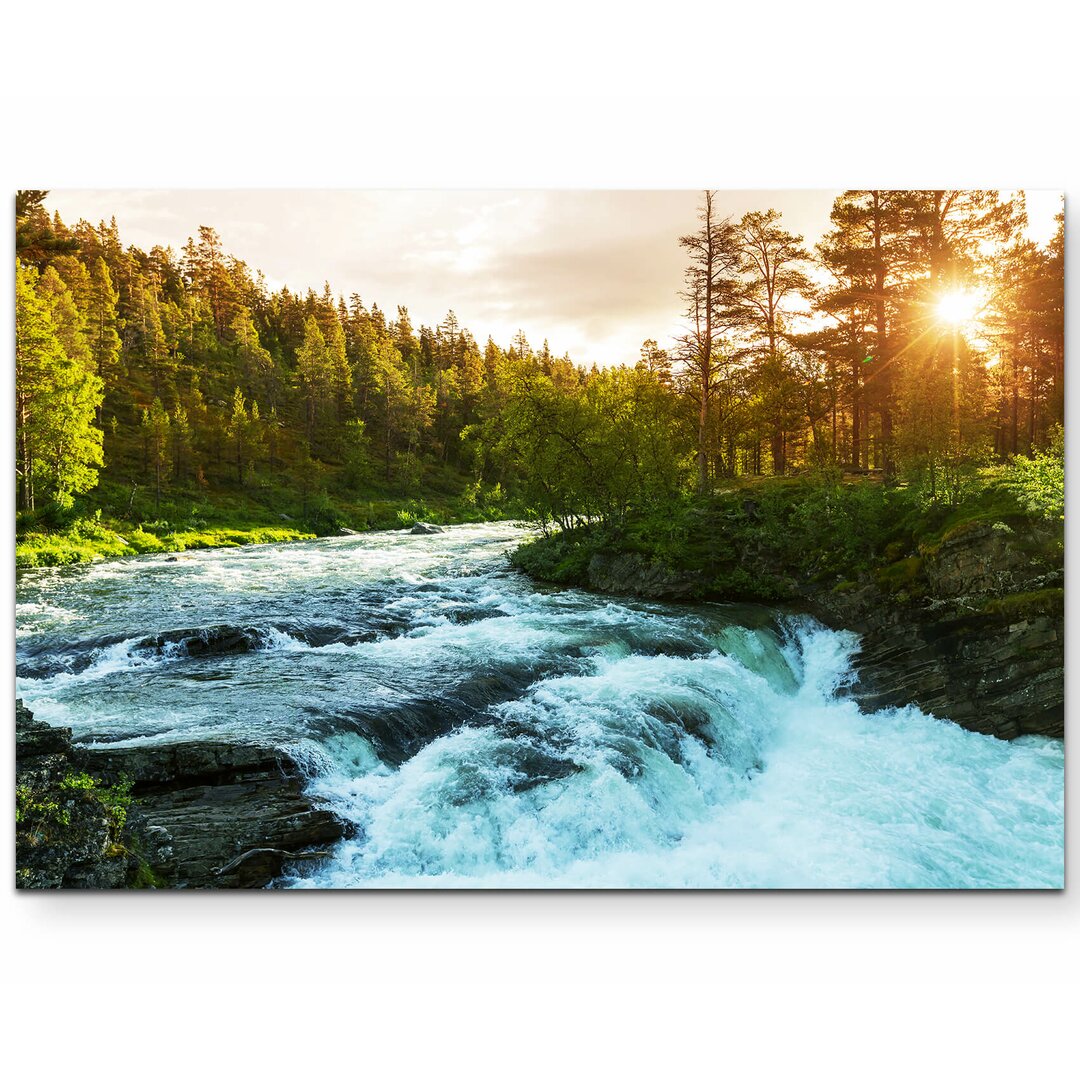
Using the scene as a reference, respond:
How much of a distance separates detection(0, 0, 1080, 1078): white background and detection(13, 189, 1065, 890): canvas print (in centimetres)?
24

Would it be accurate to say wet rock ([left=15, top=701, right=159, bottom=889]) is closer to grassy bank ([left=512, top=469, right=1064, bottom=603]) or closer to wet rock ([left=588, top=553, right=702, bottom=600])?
grassy bank ([left=512, top=469, right=1064, bottom=603])

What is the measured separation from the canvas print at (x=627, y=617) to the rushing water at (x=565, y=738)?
0.03m

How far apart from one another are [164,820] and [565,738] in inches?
112

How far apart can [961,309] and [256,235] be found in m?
6.39

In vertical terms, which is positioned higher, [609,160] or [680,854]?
[609,160]

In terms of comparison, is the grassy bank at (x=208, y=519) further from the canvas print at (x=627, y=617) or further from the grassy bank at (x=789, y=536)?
the grassy bank at (x=789, y=536)

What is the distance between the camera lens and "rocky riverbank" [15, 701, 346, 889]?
4.20 metres

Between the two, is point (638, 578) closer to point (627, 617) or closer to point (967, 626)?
point (627, 617)

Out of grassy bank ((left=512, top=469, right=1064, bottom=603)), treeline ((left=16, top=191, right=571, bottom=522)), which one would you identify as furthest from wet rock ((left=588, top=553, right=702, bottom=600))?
treeline ((left=16, top=191, right=571, bottom=522))

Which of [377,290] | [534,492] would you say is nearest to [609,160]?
[377,290]

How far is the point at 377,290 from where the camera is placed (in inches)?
246

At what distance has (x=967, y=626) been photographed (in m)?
6.79

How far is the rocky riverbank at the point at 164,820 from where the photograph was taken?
420 cm

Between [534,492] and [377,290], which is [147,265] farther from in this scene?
[377,290]
